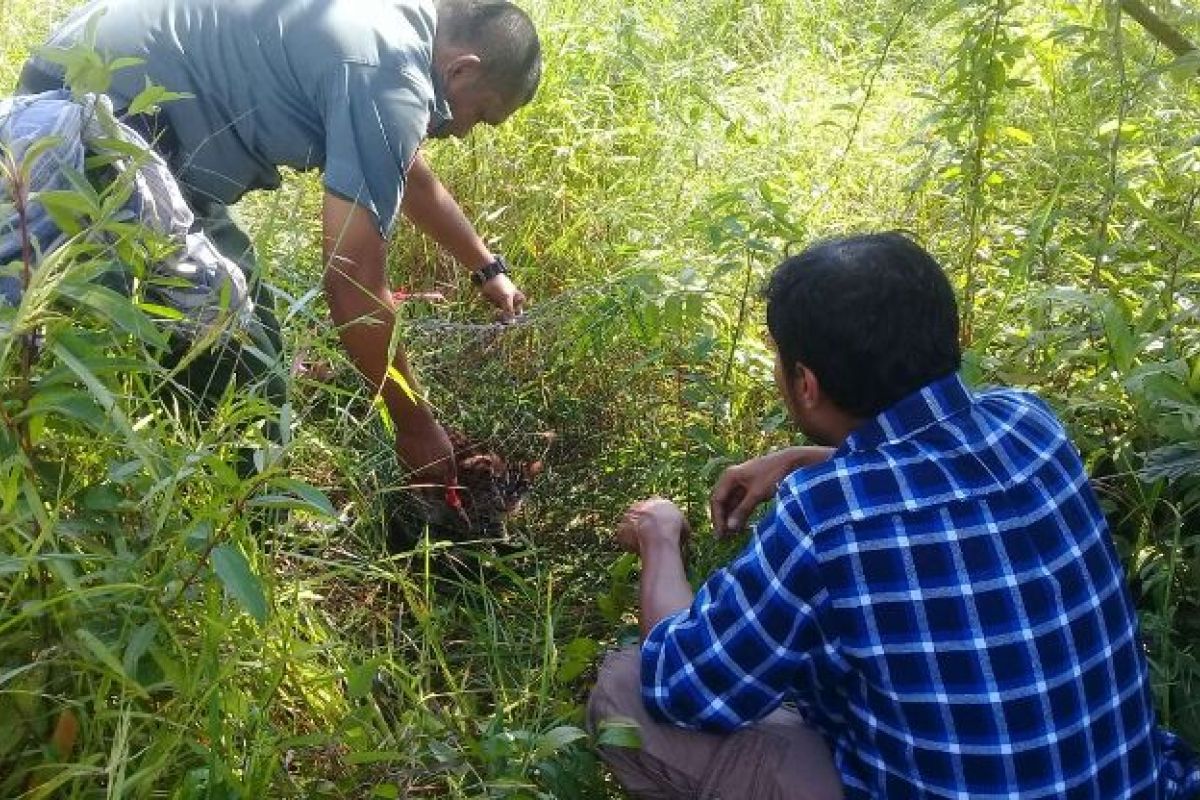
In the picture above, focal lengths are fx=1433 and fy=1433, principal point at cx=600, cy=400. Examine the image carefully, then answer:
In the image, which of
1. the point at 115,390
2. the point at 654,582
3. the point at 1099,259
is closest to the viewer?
the point at 115,390

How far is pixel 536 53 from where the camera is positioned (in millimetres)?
2988

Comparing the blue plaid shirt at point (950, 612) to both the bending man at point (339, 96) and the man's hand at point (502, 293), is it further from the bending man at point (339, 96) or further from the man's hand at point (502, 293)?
the man's hand at point (502, 293)

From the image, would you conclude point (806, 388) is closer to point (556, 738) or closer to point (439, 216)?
point (556, 738)

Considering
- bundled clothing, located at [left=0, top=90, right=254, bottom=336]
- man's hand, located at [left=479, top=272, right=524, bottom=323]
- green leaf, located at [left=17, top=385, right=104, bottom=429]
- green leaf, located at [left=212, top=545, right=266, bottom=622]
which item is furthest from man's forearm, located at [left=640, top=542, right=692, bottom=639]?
man's hand, located at [left=479, top=272, right=524, bottom=323]

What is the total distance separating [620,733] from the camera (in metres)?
2.04

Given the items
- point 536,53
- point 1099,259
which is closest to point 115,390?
point 536,53

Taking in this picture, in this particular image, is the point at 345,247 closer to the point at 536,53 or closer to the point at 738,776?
the point at 536,53

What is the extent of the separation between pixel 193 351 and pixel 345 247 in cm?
89

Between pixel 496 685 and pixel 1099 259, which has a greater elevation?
pixel 1099 259

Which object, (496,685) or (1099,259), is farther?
(1099,259)

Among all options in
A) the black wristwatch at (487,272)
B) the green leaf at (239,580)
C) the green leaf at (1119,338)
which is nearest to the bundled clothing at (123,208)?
the green leaf at (239,580)

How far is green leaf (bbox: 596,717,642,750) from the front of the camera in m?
2.02

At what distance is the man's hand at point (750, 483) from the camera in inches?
93.7

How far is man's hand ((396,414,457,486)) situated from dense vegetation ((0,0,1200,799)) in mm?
85
